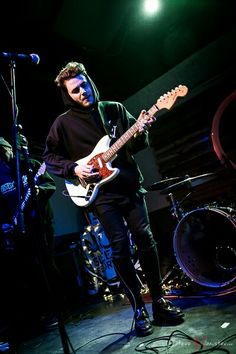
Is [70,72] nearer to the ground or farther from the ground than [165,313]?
farther from the ground

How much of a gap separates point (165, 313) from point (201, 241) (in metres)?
1.30

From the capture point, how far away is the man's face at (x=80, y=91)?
285 centimetres

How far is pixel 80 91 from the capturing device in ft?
9.35

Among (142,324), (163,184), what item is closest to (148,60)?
(163,184)

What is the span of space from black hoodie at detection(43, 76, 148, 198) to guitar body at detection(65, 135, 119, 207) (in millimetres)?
58

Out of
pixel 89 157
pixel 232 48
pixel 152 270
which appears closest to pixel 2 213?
pixel 89 157

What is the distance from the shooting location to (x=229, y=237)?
3396 millimetres

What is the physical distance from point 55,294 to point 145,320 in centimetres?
Result: 94

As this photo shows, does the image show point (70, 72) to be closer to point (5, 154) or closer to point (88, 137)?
point (88, 137)

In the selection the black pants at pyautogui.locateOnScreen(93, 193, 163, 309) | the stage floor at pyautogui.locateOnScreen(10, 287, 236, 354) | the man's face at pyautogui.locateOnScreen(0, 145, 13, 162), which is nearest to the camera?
the stage floor at pyautogui.locateOnScreen(10, 287, 236, 354)

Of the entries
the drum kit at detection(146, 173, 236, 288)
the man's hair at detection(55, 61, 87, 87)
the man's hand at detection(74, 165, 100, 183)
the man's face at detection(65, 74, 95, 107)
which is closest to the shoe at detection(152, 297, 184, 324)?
the drum kit at detection(146, 173, 236, 288)

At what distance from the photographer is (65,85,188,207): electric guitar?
8.77ft

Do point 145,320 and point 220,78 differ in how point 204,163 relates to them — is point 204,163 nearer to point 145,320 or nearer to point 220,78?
point 220,78

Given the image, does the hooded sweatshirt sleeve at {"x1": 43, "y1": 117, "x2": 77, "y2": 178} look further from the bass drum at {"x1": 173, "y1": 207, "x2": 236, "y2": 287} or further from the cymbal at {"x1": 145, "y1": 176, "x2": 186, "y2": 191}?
the bass drum at {"x1": 173, "y1": 207, "x2": 236, "y2": 287}
